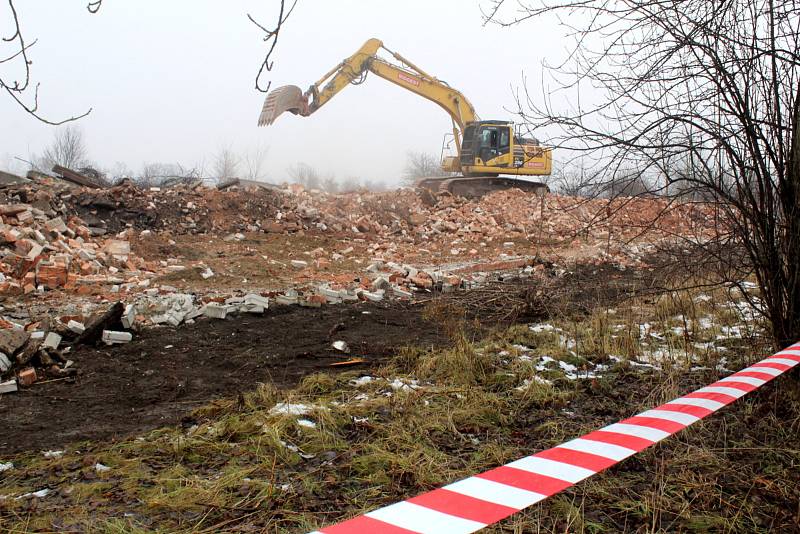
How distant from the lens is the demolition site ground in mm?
2574

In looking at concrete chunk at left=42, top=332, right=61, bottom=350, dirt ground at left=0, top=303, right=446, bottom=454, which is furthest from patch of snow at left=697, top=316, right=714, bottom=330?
concrete chunk at left=42, top=332, right=61, bottom=350

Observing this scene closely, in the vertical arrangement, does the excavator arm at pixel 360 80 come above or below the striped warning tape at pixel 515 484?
above

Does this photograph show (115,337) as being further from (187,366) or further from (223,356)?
(223,356)

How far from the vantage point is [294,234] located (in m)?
15.4

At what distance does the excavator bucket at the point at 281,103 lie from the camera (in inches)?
632

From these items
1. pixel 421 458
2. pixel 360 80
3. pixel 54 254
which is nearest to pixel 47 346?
pixel 421 458

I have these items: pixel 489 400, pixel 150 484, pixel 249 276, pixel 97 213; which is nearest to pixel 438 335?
pixel 489 400

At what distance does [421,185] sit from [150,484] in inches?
802

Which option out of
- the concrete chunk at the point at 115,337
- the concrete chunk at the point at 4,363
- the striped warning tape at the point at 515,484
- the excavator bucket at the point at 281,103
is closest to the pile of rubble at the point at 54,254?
the concrete chunk at the point at 115,337

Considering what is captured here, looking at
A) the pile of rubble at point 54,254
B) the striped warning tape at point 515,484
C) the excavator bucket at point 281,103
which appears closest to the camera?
the striped warning tape at point 515,484

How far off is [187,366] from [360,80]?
1508cm

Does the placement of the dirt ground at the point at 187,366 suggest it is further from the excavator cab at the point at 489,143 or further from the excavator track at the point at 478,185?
the excavator track at the point at 478,185

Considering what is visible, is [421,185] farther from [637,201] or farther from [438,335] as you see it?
[637,201]

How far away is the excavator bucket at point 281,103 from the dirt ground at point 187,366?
10255mm
